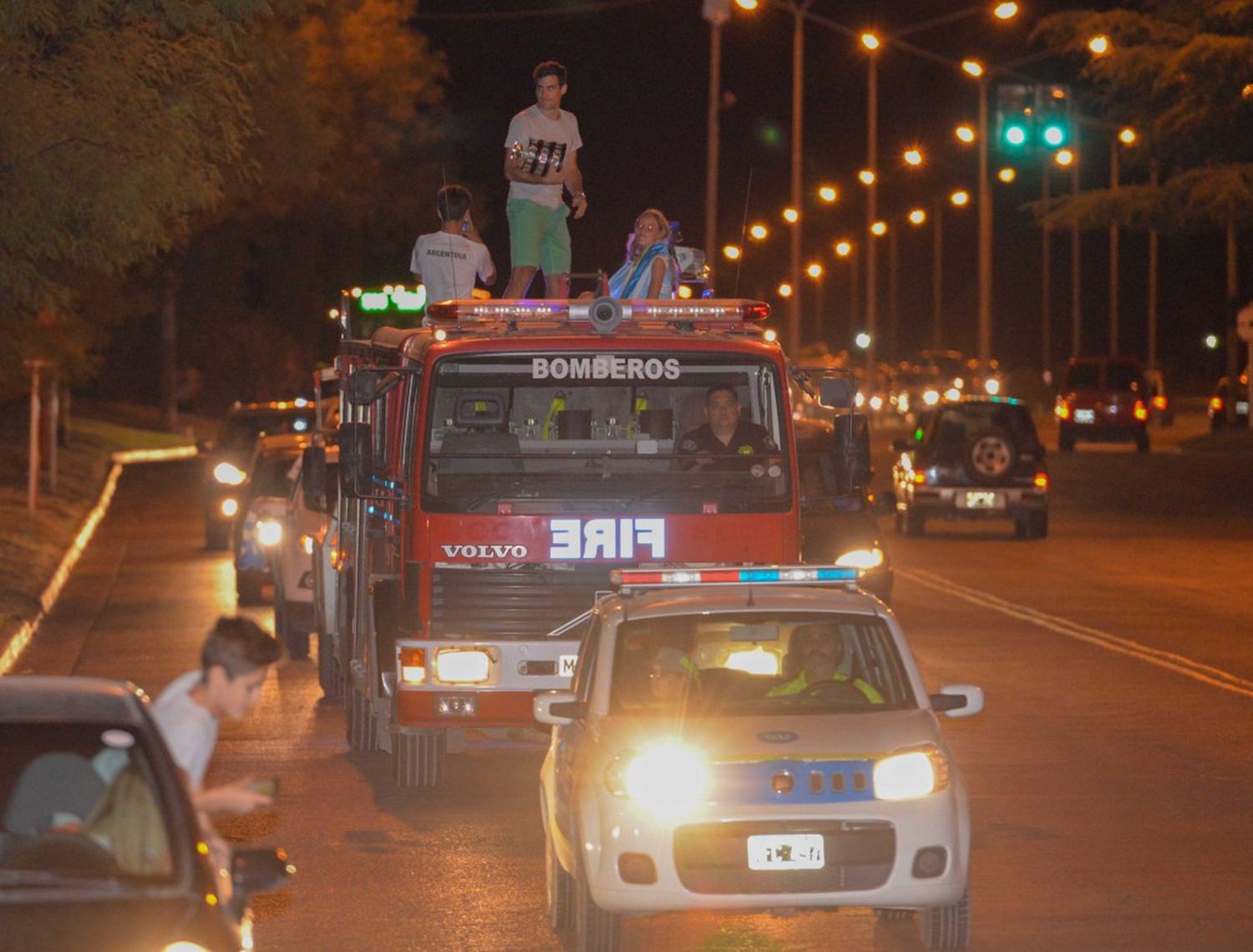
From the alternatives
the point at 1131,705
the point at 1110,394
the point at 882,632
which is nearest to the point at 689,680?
the point at 882,632

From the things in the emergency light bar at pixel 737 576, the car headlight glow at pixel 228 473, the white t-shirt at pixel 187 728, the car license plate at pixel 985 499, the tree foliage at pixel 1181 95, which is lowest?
the white t-shirt at pixel 187 728

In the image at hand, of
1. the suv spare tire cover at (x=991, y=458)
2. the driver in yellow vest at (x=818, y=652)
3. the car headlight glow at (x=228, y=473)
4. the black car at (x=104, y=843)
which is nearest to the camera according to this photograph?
the black car at (x=104, y=843)

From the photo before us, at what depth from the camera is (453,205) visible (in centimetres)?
1483

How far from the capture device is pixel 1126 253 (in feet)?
430

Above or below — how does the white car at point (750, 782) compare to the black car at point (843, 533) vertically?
below

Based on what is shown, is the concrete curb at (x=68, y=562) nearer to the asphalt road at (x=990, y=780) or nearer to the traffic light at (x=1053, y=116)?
the asphalt road at (x=990, y=780)

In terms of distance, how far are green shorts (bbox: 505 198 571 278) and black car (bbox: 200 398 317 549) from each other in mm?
14255

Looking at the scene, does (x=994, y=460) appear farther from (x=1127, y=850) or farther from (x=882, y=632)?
(x=882, y=632)

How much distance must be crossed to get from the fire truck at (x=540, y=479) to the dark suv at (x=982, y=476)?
19001 mm

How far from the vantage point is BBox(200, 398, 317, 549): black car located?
29.9 metres

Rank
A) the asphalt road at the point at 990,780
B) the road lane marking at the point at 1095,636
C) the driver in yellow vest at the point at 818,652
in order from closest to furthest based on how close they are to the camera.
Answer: the driver in yellow vest at the point at 818,652
the asphalt road at the point at 990,780
the road lane marking at the point at 1095,636

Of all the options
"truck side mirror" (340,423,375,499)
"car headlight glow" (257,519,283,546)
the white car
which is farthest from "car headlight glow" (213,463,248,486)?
the white car

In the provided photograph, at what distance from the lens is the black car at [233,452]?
2991 cm

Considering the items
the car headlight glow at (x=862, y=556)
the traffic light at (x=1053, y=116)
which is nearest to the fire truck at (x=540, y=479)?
the car headlight glow at (x=862, y=556)
